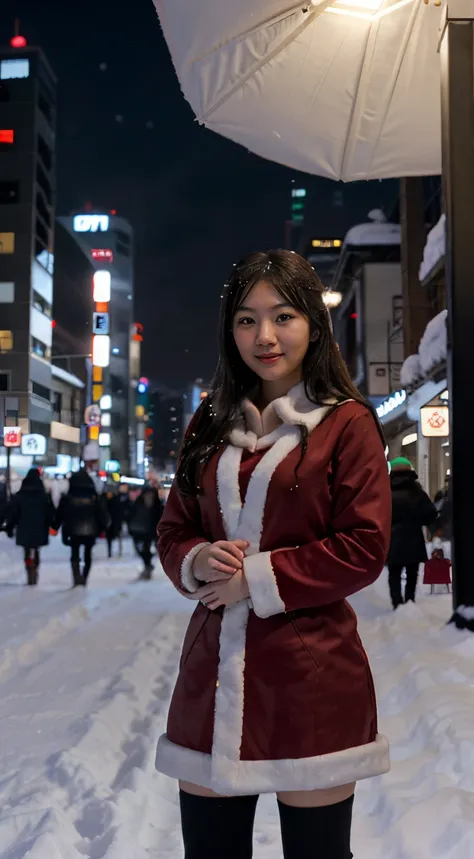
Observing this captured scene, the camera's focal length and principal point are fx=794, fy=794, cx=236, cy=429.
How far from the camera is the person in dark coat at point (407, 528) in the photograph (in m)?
10.4

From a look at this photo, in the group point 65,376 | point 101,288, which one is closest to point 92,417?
point 65,376

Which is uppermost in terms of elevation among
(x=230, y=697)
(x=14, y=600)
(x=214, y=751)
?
(x=230, y=697)

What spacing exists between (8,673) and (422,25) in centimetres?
671

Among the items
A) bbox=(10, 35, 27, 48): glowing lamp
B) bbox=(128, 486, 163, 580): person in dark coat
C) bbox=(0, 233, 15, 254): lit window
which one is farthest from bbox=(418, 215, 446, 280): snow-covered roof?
bbox=(10, 35, 27, 48): glowing lamp

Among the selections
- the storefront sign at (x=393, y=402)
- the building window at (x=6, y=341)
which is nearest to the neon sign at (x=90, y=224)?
the building window at (x=6, y=341)

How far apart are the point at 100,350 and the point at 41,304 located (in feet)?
21.9

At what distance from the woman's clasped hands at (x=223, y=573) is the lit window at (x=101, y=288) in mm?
71681

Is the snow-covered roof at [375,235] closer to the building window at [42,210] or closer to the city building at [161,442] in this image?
the building window at [42,210]

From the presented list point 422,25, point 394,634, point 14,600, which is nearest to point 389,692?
point 394,634

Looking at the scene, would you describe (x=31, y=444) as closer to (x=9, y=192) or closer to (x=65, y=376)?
(x=65, y=376)

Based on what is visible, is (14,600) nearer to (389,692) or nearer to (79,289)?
(389,692)

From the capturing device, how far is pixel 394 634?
8305mm

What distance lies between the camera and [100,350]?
72.1 m

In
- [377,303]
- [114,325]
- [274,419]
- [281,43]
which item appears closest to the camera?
[274,419]
